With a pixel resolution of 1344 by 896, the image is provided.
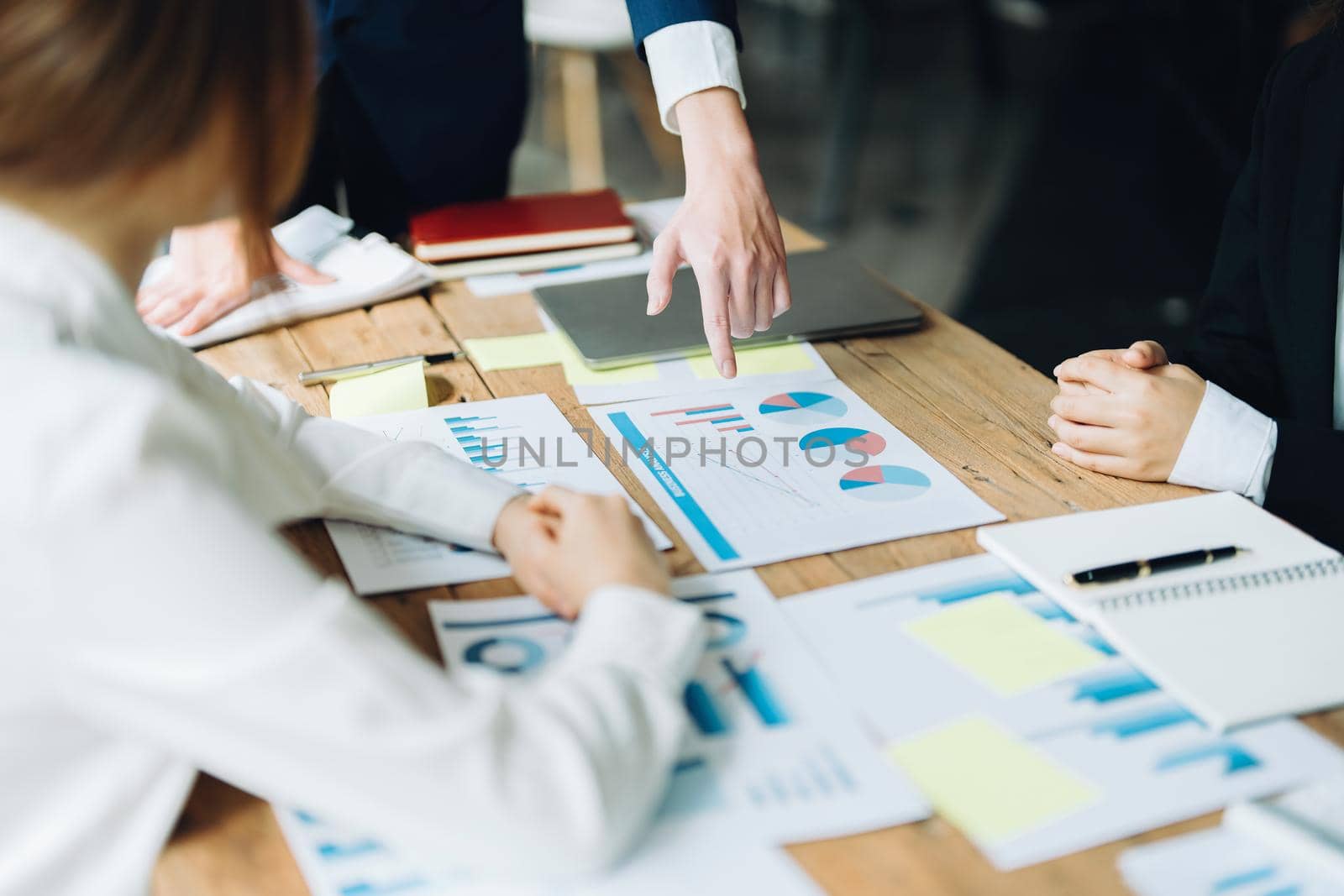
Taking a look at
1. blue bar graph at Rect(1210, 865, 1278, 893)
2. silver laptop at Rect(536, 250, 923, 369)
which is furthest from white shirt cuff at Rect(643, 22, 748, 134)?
blue bar graph at Rect(1210, 865, 1278, 893)

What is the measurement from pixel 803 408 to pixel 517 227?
1.86 ft

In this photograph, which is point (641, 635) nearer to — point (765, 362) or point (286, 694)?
point (286, 694)

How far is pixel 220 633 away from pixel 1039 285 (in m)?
2.97

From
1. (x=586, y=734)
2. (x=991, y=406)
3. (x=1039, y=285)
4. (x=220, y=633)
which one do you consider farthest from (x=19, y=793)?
(x=1039, y=285)

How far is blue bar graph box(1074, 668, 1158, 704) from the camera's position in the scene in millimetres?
722

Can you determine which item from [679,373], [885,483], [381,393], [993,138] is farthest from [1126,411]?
[993,138]

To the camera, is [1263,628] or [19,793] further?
[1263,628]

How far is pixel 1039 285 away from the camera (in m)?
3.19

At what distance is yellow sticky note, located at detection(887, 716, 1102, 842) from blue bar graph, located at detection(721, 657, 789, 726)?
70mm

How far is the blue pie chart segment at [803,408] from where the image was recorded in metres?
1.11

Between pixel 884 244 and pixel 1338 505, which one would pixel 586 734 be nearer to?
pixel 1338 505

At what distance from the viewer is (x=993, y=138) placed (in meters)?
4.60

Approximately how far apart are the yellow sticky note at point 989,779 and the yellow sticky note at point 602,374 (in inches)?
22.9

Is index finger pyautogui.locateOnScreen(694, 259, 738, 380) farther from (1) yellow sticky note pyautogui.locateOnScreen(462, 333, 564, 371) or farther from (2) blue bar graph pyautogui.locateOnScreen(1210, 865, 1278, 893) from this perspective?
(2) blue bar graph pyautogui.locateOnScreen(1210, 865, 1278, 893)
